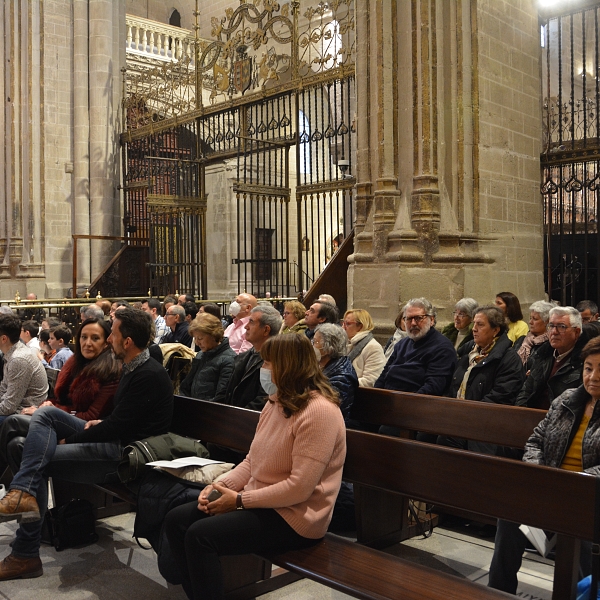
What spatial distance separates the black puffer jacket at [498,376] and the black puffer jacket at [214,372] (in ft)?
5.30

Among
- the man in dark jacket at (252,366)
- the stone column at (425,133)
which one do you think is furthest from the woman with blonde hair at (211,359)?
the stone column at (425,133)

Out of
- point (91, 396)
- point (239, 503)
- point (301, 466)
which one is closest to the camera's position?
point (301, 466)

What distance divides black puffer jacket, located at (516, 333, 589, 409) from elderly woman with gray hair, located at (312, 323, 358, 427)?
1.06m

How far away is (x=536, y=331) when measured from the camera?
5223mm

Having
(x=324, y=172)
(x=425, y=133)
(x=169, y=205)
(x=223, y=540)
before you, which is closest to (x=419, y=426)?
(x=223, y=540)

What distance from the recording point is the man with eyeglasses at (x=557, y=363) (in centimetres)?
416

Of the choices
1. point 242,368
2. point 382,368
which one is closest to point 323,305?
point 382,368

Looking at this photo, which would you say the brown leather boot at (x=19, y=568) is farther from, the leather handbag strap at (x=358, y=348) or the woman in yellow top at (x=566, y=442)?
the leather handbag strap at (x=358, y=348)

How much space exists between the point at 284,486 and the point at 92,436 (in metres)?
1.51

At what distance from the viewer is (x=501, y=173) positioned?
8.21m

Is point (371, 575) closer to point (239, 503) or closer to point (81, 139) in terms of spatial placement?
point (239, 503)

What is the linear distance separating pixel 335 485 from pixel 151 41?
1895cm

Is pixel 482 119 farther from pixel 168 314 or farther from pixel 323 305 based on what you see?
pixel 168 314

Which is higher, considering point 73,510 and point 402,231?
point 402,231
